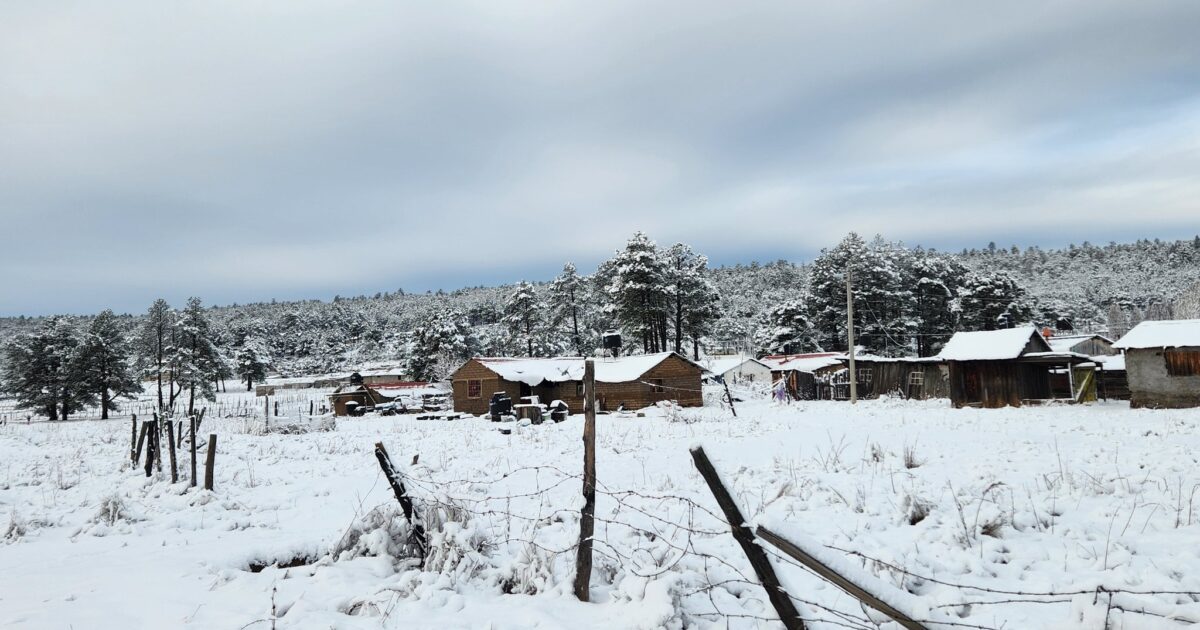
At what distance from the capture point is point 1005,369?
28.6 m

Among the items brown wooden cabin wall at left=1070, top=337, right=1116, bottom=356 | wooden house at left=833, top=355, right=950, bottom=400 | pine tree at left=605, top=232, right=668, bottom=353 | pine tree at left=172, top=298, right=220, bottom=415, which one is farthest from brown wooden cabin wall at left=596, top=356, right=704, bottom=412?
pine tree at left=172, top=298, right=220, bottom=415

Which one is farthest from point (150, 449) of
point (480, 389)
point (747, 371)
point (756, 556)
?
point (747, 371)

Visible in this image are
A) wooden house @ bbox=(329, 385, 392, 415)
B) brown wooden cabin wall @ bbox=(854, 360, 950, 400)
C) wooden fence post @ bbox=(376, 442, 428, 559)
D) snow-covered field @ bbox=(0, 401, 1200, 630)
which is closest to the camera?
snow-covered field @ bbox=(0, 401, 1200, 630)

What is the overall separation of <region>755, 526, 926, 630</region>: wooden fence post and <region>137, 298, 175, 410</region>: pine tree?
190 feet

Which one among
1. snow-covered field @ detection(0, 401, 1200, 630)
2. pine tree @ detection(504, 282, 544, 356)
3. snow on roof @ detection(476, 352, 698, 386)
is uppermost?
pine tree @ detection(504, 282, 544, 356)

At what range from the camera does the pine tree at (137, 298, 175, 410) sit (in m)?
48.9

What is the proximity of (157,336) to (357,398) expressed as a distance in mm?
18972

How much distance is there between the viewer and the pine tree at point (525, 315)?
221 ft

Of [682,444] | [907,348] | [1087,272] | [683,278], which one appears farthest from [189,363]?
[1087,272]

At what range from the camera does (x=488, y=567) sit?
6.27 m

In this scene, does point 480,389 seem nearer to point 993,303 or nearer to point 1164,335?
point 1164,335

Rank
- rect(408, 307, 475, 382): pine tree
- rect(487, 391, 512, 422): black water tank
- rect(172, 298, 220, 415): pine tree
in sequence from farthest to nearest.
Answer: rect(408, 307, 475, 382): pine tree
rect(172, 298, 220, 415): pine tree
rect(487, 391, 512, 422): black water tank

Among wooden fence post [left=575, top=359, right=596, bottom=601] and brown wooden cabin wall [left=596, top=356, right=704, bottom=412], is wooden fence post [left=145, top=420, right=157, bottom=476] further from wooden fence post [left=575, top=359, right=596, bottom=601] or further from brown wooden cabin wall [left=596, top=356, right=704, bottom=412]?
brown wooden cabin wall [left=596, top=356, right=704, bottom=412]

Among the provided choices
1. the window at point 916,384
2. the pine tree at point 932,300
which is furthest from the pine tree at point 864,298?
the window at point 916,384
